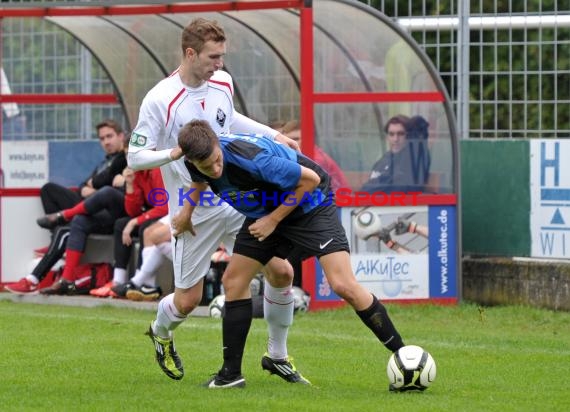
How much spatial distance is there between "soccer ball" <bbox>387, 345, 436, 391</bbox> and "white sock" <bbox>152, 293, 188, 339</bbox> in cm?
146

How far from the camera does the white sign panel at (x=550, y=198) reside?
13.2 m

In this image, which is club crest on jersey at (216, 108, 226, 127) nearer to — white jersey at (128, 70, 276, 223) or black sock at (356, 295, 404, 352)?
white jersey at (128, 70, 276, 223)

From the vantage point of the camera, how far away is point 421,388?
7941mm

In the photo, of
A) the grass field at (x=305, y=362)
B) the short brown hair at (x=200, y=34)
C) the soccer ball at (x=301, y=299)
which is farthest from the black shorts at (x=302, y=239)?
the soccer ball at (x=301, y=299)

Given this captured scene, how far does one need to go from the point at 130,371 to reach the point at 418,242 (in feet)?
16.7

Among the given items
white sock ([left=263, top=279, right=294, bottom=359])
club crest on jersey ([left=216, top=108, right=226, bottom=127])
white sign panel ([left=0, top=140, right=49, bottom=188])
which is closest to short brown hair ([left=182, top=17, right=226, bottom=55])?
club crest on jersey ([left=216, top=108, right=226, bottom=127])

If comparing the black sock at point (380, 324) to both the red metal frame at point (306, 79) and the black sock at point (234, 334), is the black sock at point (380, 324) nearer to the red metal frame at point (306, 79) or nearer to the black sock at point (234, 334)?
the black sock at point (234, 334)

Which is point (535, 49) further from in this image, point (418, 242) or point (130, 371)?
point (130, 371)

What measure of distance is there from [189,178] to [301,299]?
4.60 meters

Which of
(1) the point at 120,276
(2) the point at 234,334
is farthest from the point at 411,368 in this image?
(1) the point at 120,276

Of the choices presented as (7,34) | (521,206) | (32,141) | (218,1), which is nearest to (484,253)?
(521,206)

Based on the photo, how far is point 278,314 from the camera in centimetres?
848

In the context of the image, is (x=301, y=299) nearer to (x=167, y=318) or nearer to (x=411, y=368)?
(x=167, y=318)

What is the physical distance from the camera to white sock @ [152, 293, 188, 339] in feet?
28.5
